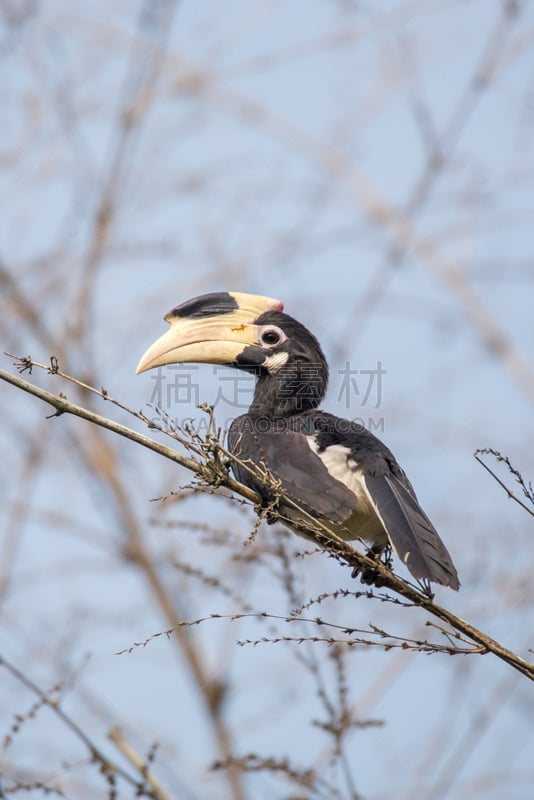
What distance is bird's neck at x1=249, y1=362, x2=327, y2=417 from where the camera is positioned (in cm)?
388

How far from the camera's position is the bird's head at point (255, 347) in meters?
3.86

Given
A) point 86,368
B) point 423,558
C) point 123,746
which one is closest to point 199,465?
point 423,558

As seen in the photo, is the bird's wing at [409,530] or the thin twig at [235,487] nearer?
the thin twig at [235,487]

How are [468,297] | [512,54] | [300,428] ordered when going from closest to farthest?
[300,428] < [512,54] < [468,297]

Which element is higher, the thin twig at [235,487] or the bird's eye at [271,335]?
the bird's eye at [271,335]

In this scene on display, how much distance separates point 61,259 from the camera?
6.17 m

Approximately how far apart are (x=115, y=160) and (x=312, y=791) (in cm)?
435

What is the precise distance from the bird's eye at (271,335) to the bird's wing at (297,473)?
1.66ft

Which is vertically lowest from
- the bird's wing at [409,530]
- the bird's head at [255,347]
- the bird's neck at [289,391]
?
the bird's wing at [409,530]

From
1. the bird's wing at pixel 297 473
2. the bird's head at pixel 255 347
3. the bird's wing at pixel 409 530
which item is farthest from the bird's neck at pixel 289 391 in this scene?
the bird's wing at pixel 409 530

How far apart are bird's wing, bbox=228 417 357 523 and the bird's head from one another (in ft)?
1.06

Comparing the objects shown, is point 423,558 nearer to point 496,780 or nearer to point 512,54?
point 496,780

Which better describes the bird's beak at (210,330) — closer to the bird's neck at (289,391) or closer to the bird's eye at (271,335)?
the bird's eye at (271,335)

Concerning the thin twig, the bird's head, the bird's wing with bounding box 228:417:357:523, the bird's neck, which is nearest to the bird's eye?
the bird's head
